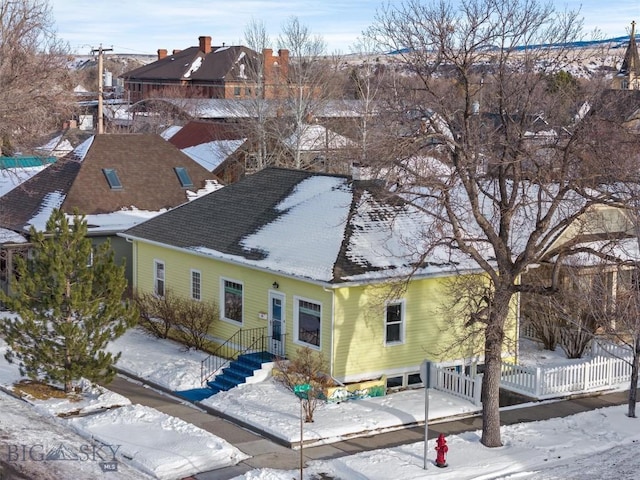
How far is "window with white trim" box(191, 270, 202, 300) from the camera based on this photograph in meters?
26.9

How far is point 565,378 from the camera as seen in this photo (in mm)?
23547

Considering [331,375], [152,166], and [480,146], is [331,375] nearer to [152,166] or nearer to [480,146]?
[480,146]

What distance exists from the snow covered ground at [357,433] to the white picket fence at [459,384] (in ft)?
0.95

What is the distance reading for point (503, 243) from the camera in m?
19.2

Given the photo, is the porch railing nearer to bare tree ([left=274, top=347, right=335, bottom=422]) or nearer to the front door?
the front door

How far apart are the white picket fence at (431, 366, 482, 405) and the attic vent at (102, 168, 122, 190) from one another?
17662 millimetres

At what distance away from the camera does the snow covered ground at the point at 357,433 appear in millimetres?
17875

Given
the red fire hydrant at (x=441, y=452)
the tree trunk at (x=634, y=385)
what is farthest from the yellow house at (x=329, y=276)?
the tree trunk at (x=634, y=385)

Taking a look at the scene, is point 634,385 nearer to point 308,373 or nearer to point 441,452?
point 441,452

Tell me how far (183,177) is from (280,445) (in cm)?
2129

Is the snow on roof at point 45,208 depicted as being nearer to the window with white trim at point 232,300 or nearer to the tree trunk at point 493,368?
the window with white trim at point 232,300

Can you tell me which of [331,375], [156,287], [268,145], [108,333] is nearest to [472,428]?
[331,375]

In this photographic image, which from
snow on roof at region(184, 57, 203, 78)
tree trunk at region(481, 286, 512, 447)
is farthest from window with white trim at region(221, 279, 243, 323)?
snow on roof at region(184, 57, 203, 78)

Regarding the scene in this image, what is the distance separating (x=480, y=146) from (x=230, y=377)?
9.09 m
